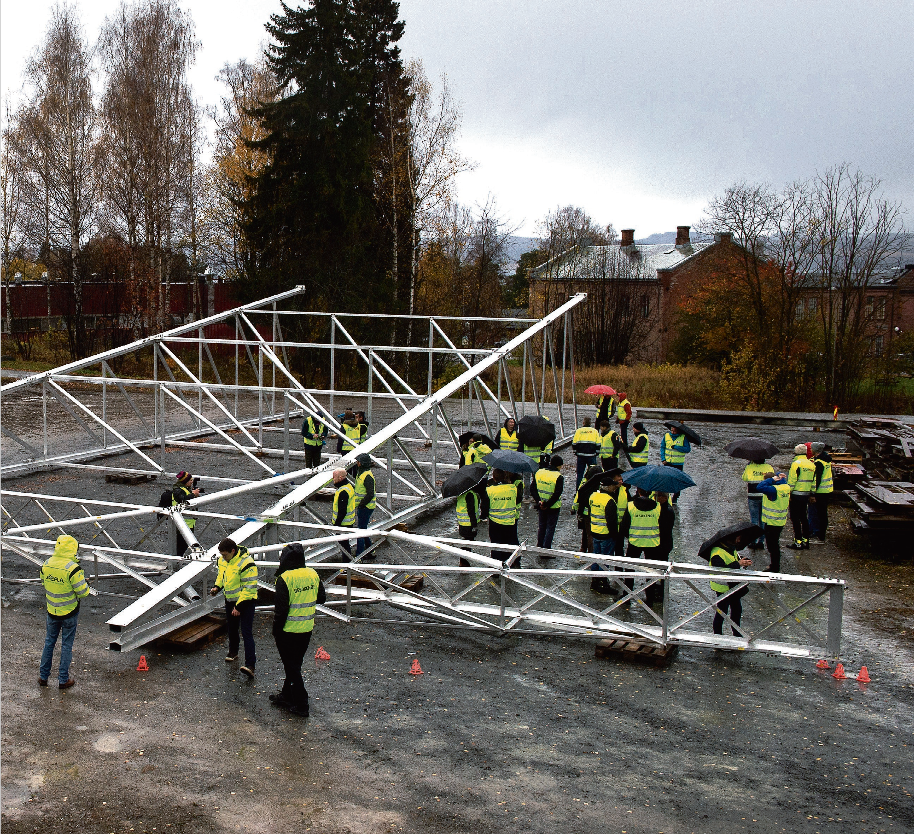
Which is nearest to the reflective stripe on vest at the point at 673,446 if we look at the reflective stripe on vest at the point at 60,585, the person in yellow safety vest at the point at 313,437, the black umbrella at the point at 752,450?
the black umbrella at the point at 752,450

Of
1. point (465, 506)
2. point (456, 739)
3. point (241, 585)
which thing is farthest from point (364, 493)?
point (456, 739)

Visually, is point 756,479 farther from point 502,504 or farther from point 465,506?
point 465,506

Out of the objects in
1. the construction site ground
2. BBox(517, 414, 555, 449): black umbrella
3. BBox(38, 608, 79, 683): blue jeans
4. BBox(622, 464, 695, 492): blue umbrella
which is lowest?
the construction site ground

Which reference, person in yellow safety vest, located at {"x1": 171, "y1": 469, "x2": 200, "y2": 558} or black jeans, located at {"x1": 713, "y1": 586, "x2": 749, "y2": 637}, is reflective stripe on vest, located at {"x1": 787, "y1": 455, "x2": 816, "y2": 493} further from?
person in yellow safety vest, located at {"x1": 171, "y1": 469, "x2": 200, "y2": 558}

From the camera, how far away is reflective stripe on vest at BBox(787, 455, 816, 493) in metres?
13.2

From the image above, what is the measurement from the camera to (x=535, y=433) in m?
14.7

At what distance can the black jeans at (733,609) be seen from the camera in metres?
9.27

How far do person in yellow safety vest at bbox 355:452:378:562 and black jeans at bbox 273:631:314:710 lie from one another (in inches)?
159

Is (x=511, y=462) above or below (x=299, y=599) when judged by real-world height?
above

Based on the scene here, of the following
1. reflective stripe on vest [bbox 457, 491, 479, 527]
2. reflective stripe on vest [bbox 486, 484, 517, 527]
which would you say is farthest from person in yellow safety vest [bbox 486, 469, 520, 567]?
reflective stripe on vest [bbox 457, 491, 479, 527]

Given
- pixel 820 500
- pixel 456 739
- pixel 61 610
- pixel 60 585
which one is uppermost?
pixel 820 500

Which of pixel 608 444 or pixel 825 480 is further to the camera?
pixel 608 444

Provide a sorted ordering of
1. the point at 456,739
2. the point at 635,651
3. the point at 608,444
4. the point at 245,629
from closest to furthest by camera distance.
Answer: the point at 456,739 < the point at 245,629 < the point at 635,651 < the point at 608,444

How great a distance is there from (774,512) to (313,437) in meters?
8.75
